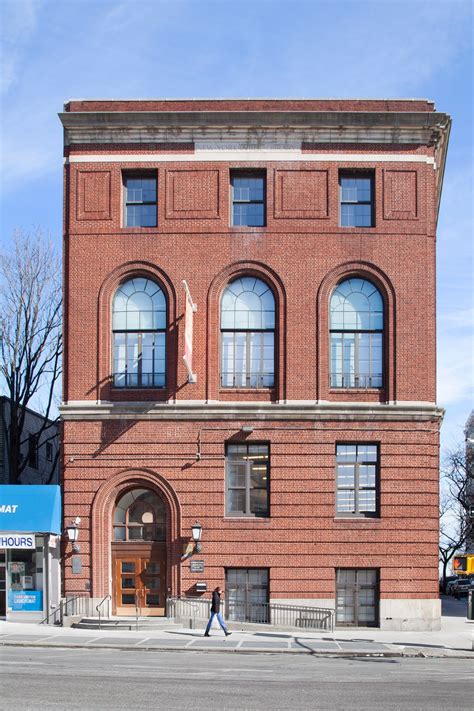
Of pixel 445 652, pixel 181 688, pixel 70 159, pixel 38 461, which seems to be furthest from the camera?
pixel 38 461

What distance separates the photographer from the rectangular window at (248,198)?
37562mm

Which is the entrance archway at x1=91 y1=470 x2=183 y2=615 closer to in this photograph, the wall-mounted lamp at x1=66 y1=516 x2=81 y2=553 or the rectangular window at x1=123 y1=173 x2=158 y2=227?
the wall-mounted lamp at x1=66 y1=516 x2=81 y2=553

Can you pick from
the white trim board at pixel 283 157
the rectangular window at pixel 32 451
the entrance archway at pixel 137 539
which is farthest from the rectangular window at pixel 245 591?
the rectangular window at pixel 32 451

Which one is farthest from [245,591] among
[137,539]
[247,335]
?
[247,335]

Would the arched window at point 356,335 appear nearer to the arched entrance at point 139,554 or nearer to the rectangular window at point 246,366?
the rectangular window at point 246,366

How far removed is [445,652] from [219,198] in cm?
1686

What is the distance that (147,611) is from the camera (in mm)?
36250

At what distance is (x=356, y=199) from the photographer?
37.7m

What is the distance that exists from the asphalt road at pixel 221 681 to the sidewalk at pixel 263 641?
3.84ft

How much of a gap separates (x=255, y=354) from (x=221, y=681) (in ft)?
53.3

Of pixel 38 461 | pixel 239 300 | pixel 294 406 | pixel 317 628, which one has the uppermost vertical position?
pixel 239 300

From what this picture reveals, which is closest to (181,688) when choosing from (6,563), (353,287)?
(6,563)

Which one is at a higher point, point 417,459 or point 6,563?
point 417,459

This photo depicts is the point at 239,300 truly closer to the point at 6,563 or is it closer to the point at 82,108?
the point at 82,108
